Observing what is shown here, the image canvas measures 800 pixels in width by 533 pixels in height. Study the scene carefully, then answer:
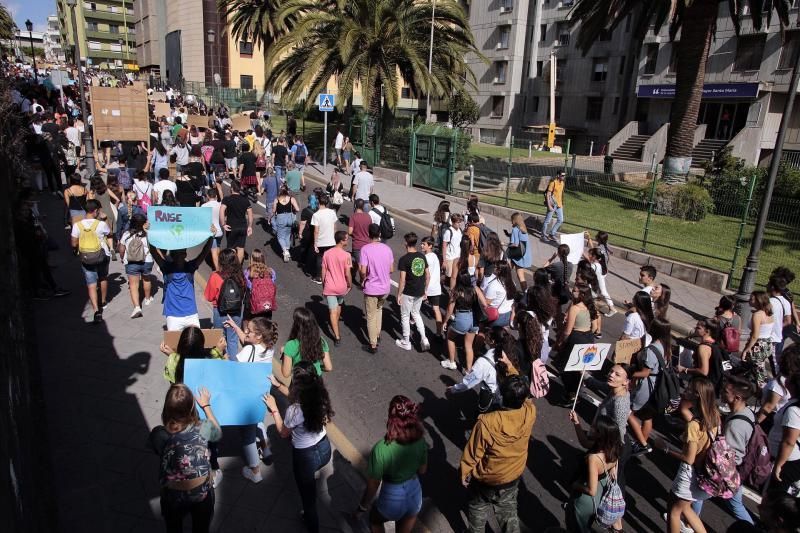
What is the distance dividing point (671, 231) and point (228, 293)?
1368cm

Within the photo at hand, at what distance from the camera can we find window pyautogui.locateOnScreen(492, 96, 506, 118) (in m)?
49.2

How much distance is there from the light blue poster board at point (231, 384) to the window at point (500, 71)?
158 ft

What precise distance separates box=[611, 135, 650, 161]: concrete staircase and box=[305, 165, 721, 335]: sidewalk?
72.1 feet

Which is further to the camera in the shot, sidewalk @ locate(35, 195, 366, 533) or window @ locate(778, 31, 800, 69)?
window @ locate(778, 31, 800, 69)

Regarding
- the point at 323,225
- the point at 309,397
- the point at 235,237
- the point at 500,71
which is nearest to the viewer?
the point at 309,397

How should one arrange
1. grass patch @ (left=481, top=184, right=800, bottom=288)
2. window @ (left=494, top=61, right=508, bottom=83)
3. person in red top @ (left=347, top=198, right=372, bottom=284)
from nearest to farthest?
person in red top @ (left=347, top=198, right=372, bottom=284) → grass patch @ (left=481, top=184, right=800, bottom=288) → window @ (left=494, top=61, right=508, bottom=83)

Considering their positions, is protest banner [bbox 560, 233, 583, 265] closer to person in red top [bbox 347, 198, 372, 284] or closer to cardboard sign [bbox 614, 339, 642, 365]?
person in red top [bbox 347, 198, 372, 284]

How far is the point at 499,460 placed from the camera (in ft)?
13.4

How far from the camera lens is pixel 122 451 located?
5.54m

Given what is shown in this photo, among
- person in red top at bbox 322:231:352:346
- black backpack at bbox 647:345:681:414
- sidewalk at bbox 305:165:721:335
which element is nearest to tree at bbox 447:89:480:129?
sidewalk at bbox 305:165:721:335

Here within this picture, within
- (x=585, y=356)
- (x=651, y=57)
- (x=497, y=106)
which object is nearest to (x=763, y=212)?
(x=585, y=356)

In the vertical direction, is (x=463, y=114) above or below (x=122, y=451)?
above

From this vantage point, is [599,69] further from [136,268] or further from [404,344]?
[136,268]

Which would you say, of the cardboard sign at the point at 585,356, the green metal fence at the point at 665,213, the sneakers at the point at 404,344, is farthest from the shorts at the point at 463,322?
the green metal fence at the point at 665,213
